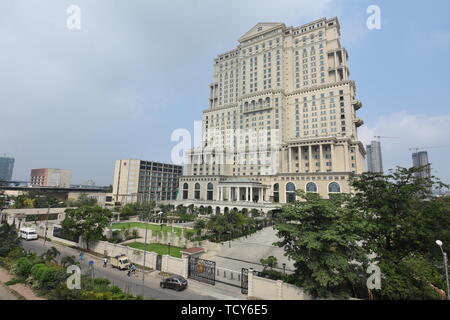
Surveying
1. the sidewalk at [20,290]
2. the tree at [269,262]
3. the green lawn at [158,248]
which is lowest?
the sidewalk at [20,290]

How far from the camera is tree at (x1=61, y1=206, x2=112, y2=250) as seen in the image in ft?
103

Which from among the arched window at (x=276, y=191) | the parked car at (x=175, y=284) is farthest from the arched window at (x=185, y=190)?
the parked car at (x=175, y=284)

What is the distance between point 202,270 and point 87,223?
19.0 meters

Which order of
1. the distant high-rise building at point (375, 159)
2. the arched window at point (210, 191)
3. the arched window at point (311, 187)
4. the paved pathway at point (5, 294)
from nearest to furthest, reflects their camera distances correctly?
the paved pathway at point (5, 294)
the arched window at point (311, 187)
the arched window at point (210, 191)
the distant high-rise building at point (375, 159)

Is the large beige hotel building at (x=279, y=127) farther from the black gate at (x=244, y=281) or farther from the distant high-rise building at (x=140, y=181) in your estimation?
the black gate at (x=244, y=281)

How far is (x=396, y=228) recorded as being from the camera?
17.6 meters

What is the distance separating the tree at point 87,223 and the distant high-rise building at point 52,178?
159 metres

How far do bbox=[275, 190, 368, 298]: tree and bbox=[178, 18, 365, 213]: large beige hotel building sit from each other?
53811 mm

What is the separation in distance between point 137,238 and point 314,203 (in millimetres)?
34589

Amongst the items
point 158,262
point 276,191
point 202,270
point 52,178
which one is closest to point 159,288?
point 202,270

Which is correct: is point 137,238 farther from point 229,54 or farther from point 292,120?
point 229,54

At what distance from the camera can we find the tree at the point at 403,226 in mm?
15220

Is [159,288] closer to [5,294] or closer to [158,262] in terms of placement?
[158,262]
